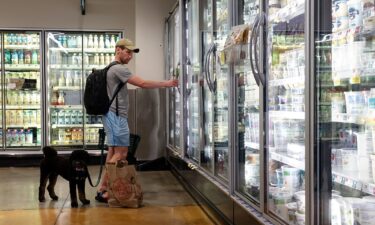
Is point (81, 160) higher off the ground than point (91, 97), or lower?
lower

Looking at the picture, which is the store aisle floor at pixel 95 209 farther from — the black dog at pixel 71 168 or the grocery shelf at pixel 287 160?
the grocery shelf at pixel 287 160

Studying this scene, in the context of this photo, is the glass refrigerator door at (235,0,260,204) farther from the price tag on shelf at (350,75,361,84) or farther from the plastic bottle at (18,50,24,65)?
the plastic bottle at (18,50,24,65)

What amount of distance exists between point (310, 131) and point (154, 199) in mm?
2995

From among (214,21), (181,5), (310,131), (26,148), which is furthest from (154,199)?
(26,148)

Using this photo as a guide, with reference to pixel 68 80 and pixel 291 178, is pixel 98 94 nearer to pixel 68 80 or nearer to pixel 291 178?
pixel 291 178

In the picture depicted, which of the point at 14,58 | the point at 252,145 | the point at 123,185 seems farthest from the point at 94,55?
the point at 252,145

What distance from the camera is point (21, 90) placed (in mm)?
7766

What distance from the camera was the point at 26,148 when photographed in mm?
7695

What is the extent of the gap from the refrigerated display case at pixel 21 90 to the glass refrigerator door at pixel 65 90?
222 mm

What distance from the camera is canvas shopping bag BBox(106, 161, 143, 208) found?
4.50 meters

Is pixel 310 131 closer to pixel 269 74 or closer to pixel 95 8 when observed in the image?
pixel 269 74

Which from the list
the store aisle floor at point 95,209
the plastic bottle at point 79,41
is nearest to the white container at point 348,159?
the store aisle floor at point 95,209

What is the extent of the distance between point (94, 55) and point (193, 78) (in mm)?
3233

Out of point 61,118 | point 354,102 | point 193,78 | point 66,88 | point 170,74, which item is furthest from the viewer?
point 61,118
